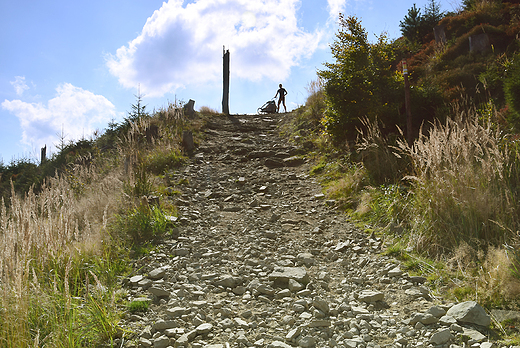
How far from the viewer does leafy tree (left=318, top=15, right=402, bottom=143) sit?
8.16 m

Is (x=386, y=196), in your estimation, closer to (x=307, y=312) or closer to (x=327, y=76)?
(x=307, y=312)

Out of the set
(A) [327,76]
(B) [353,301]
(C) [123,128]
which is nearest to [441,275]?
(B) [353,301]

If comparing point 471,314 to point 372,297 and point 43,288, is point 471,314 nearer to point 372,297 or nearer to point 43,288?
point 372,297

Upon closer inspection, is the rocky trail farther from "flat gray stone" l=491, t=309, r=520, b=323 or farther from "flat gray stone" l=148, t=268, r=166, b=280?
"flat gray stone" l=491, t=309, r=520, b=323

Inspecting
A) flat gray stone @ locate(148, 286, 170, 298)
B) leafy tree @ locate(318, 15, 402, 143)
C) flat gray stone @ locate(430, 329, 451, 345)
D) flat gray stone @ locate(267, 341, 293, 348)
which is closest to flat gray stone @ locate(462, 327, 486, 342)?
flat gray stone @ locate(430, 329, 451, 345)

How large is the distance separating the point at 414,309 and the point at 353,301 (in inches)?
23.8

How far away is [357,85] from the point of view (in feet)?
27.3

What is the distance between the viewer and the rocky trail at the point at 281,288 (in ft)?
9.73

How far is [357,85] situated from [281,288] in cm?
605

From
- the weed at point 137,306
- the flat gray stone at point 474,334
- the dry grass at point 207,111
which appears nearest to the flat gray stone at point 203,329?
the weed at point 137,306

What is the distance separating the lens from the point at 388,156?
6.68 meters

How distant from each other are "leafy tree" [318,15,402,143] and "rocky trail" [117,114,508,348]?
2.07 meters

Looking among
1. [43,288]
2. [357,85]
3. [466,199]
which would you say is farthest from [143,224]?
[357,85]

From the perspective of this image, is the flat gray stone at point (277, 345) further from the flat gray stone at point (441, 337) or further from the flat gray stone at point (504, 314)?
the flat gray stone at point (504, 314)
